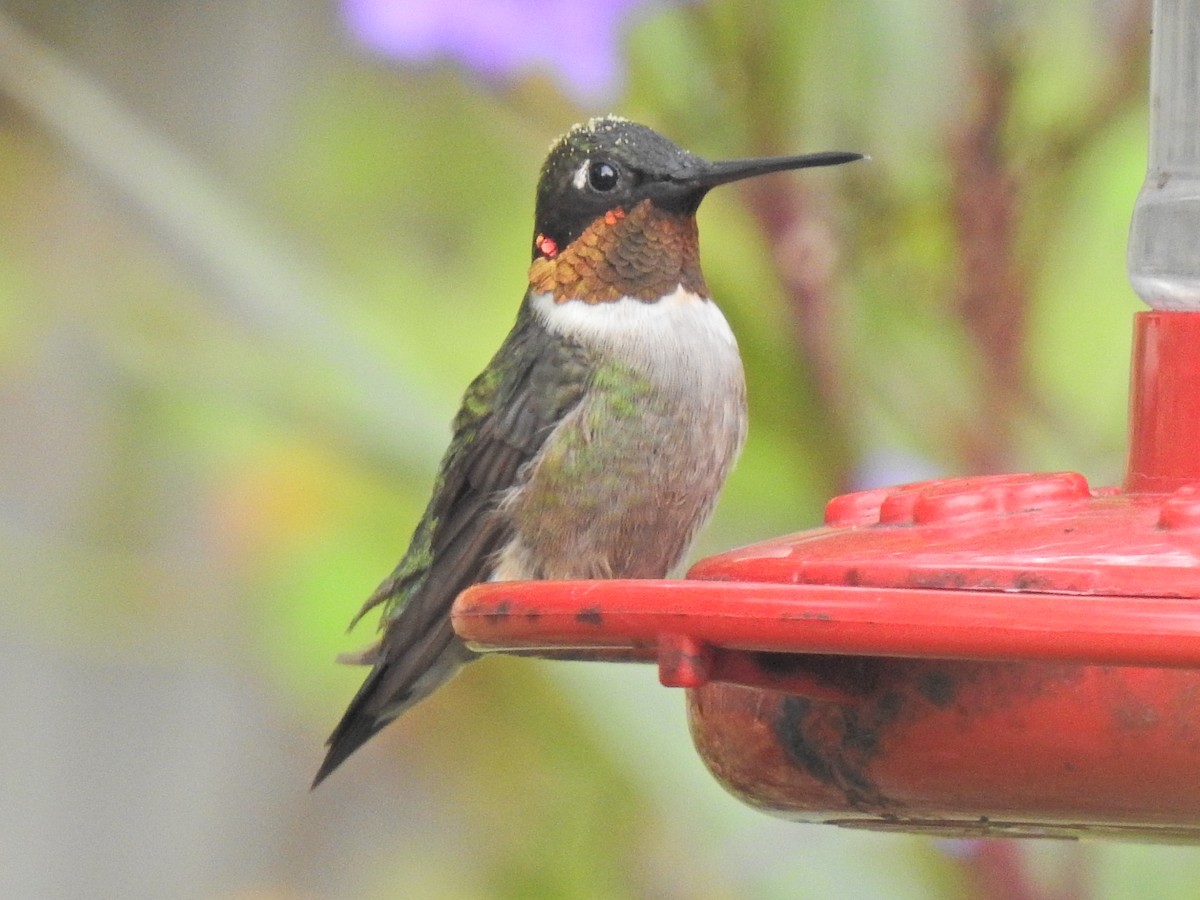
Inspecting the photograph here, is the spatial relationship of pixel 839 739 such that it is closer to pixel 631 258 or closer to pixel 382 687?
pixel 382 687

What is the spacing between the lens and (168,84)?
5.00 meters

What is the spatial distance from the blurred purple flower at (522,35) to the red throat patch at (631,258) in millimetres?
818

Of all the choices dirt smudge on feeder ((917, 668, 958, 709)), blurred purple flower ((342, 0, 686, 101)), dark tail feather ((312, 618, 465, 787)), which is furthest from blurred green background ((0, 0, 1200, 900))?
dirt smudge on feeder ((917, 668, 958, 709))

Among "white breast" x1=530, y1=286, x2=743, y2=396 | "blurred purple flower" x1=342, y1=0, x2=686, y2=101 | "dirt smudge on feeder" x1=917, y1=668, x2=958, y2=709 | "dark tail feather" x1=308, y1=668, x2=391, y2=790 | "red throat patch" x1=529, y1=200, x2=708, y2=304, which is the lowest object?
"dark tail feather" x1=308, y1=668, x2=391, y2=790

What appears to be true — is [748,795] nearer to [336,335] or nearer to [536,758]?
[536,758]

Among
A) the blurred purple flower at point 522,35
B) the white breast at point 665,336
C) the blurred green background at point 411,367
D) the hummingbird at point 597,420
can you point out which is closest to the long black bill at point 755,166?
the hummingbird at point 597,420

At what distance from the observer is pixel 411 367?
4.18 meters

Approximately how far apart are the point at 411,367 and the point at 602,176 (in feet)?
3.75

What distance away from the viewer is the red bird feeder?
1.42 m

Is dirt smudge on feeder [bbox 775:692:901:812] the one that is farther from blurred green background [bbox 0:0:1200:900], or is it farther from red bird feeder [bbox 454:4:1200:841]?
blurred green background [bbox 0:0:1200:900]

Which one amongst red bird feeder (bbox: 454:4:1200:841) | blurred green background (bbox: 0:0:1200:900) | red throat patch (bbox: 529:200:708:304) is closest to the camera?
red bird feeder (bbox: 454:4:1200:841)

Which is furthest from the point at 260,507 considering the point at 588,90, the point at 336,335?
the point at 588,90

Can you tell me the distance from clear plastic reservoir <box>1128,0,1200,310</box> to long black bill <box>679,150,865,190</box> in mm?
354

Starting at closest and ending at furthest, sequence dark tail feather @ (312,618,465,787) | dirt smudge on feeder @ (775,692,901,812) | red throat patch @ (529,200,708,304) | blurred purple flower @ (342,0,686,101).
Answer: dirt smudge on feeder @ (775,692,901,812)
dark tail feather @ (312,618,465,787)
red throat patch @ (529,200,708,304)
blurred purple flower @ (342,0,686,101)
